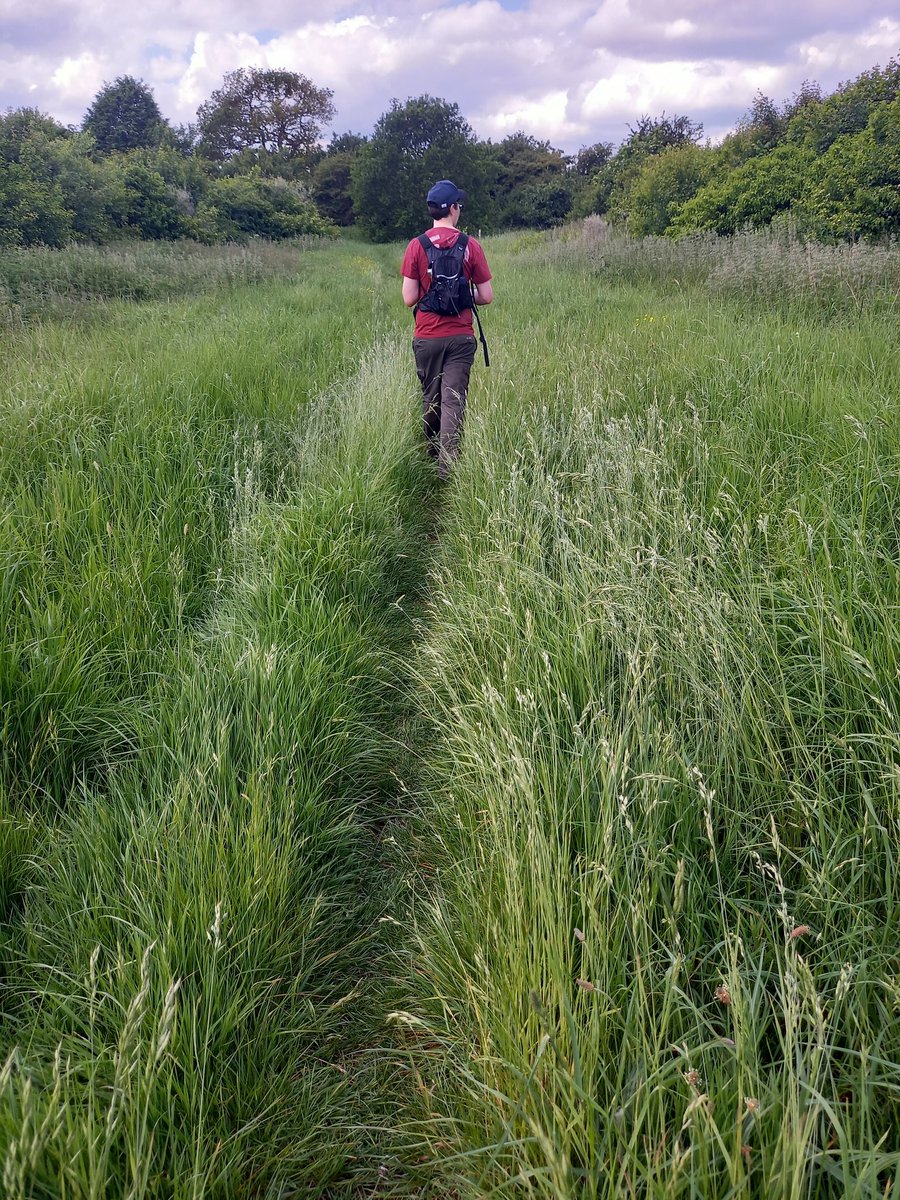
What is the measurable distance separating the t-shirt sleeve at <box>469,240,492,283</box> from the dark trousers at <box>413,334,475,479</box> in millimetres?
461

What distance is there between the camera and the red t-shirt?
5.20 metres

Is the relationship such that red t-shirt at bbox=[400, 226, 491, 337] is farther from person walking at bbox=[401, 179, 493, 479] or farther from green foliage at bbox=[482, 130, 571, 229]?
green foliage at bbox=[482, 130, 571, 229]

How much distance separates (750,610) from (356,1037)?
1728 millimetres

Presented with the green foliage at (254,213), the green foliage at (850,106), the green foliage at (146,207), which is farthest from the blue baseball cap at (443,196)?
the green foliage at (254,213)

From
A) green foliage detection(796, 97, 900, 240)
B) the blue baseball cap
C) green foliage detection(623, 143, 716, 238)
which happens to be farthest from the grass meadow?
green foliage detection(623, 143, 716, 238)

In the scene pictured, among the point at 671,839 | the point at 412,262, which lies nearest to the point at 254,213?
the point at 412,262

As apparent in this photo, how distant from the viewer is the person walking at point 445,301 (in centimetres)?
518

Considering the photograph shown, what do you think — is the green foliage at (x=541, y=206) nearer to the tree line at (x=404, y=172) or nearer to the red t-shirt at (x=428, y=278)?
the tree line at (x=404, y=172)

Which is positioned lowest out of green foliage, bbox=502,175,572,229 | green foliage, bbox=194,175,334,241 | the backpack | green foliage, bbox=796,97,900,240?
the backpack

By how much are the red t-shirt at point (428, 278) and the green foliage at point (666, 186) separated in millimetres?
12527

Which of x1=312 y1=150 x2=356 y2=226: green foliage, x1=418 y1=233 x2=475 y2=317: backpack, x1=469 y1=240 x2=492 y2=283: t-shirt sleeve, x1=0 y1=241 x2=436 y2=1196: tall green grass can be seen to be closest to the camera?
x1=0 y1=241 x2=436 y2=1196: tall green grass

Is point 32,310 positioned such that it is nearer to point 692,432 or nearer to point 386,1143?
point 692,432

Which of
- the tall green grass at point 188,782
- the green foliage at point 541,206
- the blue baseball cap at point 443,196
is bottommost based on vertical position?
the tall green grass at point 188,782

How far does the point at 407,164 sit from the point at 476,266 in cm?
3868
